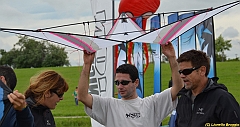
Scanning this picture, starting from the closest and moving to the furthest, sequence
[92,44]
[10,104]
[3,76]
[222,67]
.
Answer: [10,104], [3,76], [92,44], [222,67]

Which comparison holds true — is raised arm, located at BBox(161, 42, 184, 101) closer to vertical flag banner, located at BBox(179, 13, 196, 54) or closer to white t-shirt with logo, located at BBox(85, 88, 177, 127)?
white t-shirt with logo, located at BBox(85, 88, 177, 127)

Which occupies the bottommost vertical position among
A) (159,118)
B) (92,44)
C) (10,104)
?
(159,118)

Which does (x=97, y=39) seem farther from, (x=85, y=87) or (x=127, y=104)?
(x=127, y=104)

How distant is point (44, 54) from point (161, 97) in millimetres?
50305

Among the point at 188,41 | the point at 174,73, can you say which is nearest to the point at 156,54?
the point at 188,41

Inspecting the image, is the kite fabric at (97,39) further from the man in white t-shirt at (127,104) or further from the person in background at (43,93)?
the person in background at (43,93)

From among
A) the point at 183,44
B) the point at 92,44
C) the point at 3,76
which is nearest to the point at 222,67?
the point at 183,44

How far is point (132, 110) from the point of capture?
12.6 feet

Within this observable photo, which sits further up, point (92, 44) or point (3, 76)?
point (92, 44)

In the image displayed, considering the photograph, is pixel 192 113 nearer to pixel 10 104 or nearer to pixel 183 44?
pixel 10 104

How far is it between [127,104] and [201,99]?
909 mm

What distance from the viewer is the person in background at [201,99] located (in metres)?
2.99

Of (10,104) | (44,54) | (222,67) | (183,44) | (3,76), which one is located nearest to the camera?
(10,104)

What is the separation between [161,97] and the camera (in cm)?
397
